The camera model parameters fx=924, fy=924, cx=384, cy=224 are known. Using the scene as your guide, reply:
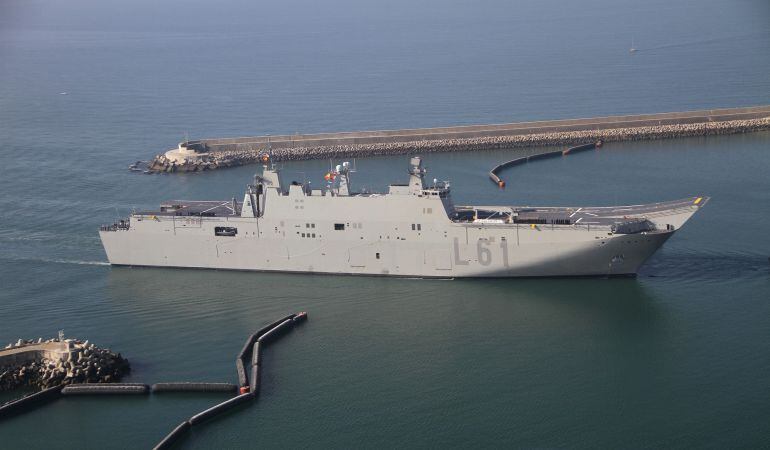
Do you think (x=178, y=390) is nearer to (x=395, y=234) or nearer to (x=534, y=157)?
(x=395, y=234)

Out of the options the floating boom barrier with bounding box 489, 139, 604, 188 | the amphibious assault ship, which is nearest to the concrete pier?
the floating boom barrier with bounding box 489, 139, 604, 188

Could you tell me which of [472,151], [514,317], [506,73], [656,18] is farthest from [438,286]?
[656,18]

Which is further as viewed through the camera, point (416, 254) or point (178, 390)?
point (416, 254)

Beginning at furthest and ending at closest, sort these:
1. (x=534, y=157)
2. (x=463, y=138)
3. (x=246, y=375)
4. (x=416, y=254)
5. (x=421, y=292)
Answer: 1. (x=463, y=138)
2. (x=534, y=157)
3. (x=416, y=254)
4. (x=421, y=292)
5. (x=246, y=375)

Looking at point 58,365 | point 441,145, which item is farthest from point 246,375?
point 441,145

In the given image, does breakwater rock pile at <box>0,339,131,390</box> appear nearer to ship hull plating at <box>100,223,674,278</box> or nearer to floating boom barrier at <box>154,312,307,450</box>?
floating boom barrier at <box>154,312,307,450</box>

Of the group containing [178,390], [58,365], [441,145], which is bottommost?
[178,390]

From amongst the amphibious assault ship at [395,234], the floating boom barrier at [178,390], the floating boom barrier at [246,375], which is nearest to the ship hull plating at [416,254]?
the amphibious assault ship at [395,234]
